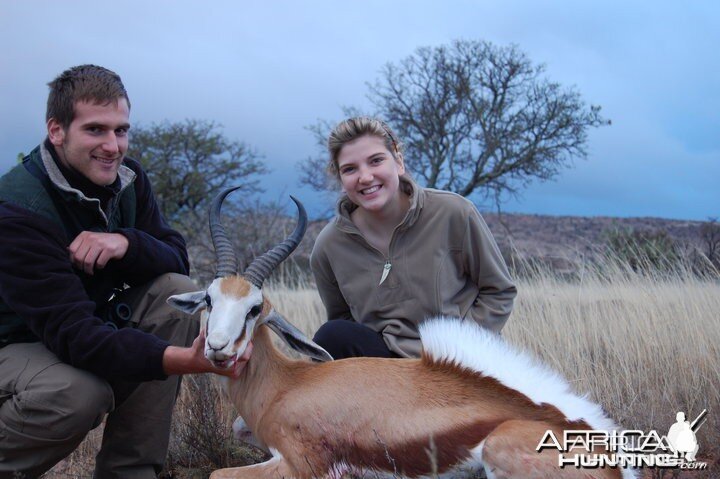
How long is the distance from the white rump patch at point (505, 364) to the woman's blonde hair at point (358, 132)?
1.60 m

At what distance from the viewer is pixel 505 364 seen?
426 centimetres

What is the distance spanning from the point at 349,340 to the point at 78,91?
250 centimetres

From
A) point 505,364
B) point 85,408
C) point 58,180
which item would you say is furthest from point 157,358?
point 505,364

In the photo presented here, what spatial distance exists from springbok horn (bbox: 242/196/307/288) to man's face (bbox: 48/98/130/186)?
117 cm

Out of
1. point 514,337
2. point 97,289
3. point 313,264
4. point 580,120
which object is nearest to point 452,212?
point 313,264

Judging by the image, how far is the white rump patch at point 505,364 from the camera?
13.5ft

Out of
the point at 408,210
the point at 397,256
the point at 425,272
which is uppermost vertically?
the point at 408,210

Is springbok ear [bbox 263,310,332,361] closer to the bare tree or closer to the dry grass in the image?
the dry grass

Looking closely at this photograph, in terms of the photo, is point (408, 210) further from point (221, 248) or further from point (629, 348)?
point (629, 348)

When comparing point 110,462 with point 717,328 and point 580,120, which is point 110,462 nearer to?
point 717,328

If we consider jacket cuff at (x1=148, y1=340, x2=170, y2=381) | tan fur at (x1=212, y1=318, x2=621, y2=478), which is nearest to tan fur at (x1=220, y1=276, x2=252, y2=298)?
jacket cuff at (x1=148, y1=340, x2=170, y2=381)

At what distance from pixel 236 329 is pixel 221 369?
26 cm

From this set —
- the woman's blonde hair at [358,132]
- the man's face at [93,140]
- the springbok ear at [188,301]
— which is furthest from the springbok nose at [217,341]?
the woman's blonde hair at [358,132]

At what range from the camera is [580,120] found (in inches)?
888
